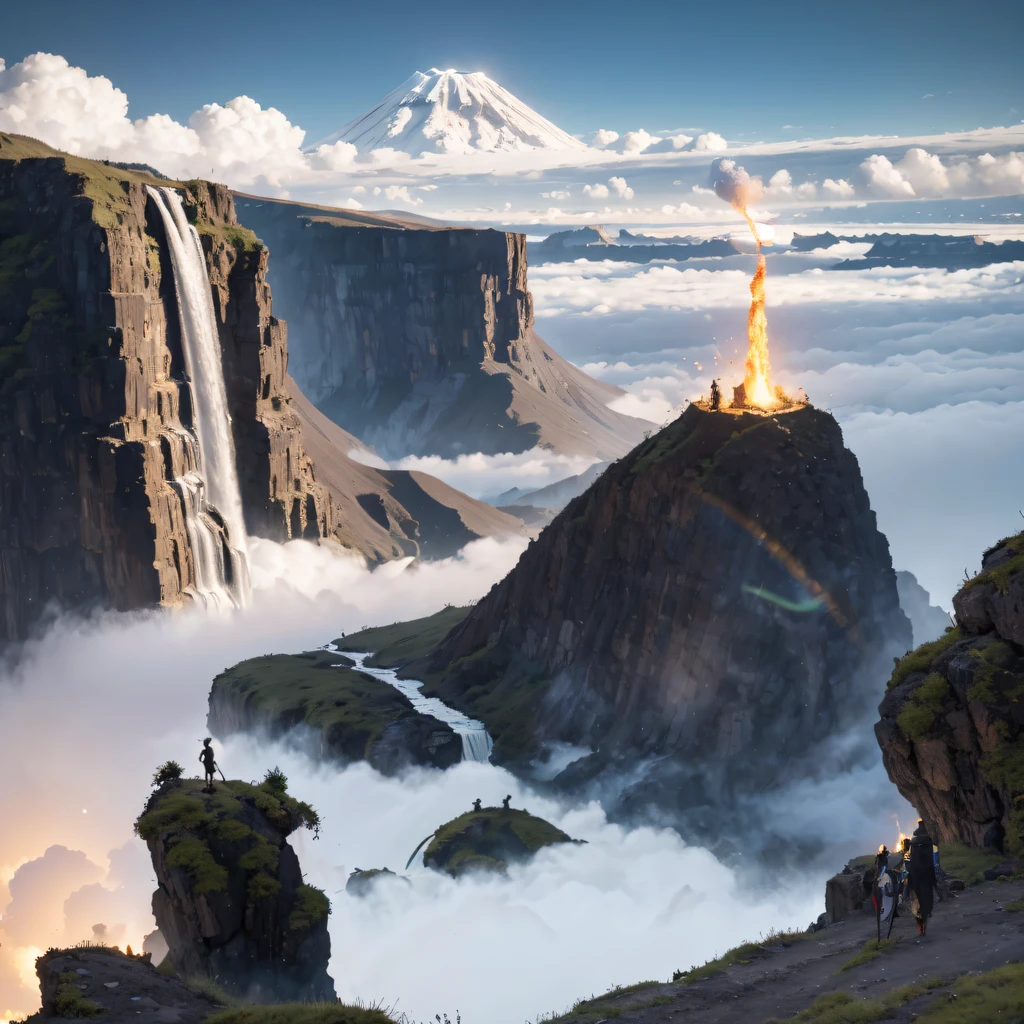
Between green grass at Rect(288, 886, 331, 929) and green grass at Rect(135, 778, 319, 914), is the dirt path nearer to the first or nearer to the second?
green grass at Rect(288, 886, 331, 929)

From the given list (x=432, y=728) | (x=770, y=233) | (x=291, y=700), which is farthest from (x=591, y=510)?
(x=291, y=700)

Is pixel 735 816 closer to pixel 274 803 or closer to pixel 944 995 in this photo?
pixel 274 803

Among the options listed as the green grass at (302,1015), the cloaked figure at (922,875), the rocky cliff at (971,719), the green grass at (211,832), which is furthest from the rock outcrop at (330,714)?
the cloaked figure at (922,875)

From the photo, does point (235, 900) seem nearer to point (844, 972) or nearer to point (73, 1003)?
point (73, 1003)

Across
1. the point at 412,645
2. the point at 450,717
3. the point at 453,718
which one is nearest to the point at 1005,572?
the point at 453,718

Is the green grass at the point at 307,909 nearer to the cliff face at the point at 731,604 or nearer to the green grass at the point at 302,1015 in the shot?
the green grass at the point at 302,1015
